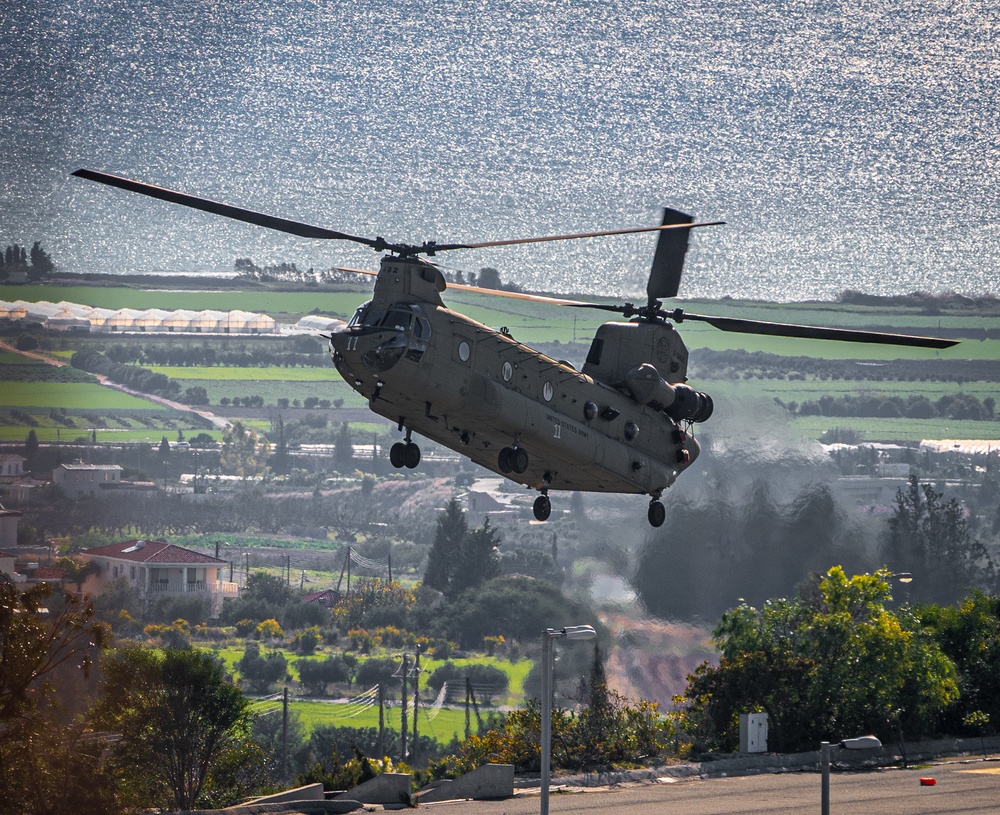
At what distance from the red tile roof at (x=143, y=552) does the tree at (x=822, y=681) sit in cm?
11421

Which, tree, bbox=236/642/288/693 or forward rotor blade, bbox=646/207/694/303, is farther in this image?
tree, bbox=236/642/288/693

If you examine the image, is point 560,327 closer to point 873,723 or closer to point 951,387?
point 951,387

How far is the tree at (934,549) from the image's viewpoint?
423ft

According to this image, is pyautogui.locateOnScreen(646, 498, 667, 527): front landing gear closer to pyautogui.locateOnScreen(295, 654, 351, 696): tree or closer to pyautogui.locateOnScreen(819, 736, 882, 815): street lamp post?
pyautogui.locateOnScreen(819, 736, 882, 815): street lamp post

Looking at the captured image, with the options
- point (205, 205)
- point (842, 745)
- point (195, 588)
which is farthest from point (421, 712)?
point (842, 745)

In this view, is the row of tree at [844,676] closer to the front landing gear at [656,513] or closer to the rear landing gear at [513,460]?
the front landing gear at [656,513]

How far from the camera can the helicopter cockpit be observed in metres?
34.3

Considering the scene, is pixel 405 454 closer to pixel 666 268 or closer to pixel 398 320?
pixel 398 320

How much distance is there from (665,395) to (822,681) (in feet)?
64.8

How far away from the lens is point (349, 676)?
156 m

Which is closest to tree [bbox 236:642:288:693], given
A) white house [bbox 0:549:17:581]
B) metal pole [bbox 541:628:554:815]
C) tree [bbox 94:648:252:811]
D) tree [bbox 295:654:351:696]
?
tree [bbox 295:654:351:696]

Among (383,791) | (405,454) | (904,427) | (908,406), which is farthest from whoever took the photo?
(908,406)

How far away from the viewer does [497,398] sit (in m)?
37.3

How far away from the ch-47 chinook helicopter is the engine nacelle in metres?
0.05
